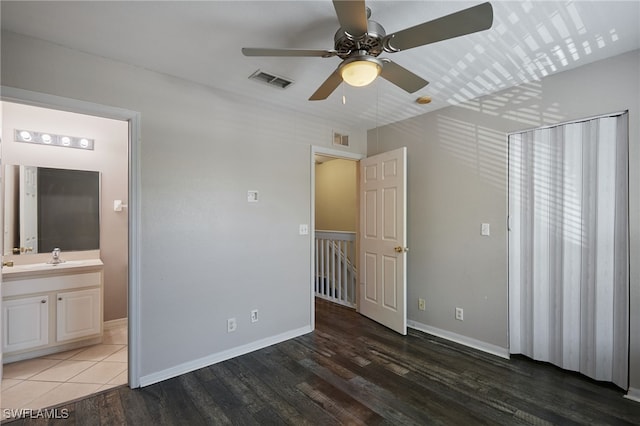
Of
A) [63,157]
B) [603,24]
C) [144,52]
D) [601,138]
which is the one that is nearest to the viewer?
[603,24]

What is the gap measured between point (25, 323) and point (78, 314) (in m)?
0.38

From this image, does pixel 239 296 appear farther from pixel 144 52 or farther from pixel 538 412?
pixel 538 412

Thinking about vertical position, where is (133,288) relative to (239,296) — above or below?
above

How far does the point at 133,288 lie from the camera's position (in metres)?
2.31

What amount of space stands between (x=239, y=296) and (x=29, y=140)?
274 centimetres

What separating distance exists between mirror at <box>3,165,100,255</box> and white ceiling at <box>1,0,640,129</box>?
71.2 inches

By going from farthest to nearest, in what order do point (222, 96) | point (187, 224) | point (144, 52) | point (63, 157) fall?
point (63, 157) → point (222, 96) → point (187, 224) → point (144, 52)

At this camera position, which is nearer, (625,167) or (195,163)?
(625,167)

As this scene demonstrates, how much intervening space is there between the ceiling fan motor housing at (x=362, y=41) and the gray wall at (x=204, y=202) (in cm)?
160

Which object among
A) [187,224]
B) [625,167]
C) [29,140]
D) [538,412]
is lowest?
[538,412]

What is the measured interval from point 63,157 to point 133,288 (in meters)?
2.08

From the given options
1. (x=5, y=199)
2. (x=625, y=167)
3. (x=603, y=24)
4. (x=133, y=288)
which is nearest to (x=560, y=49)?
(x=603, y=24)

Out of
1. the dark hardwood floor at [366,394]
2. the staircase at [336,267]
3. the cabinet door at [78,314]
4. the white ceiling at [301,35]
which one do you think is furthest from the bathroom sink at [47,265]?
the staircase at [336,267]

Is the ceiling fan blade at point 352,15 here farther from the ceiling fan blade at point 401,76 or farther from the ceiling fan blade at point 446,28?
the ceiling fan blade at point 401,76
